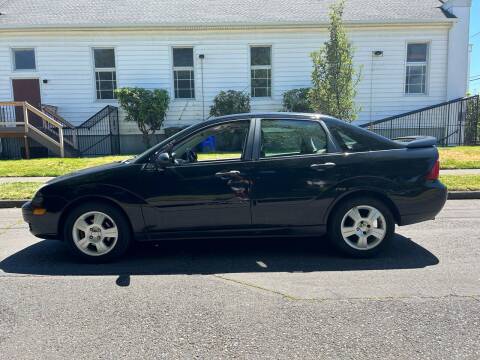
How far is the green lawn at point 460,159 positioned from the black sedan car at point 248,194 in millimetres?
6814

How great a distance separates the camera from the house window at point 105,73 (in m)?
16.4

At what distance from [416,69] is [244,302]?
16.6m

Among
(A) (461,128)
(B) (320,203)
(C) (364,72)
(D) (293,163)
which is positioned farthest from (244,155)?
(A) (461,128)

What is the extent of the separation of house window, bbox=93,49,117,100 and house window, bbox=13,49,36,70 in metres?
2.62

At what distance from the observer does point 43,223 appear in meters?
4.51

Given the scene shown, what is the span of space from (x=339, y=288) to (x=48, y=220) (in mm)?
3307

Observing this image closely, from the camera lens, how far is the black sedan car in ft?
14.6

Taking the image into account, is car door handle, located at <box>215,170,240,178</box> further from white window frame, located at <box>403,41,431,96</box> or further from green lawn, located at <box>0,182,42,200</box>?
white window frame, located at <box>403,41,431,96</box>

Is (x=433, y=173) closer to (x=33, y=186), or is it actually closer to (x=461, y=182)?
(x=461, y=182)

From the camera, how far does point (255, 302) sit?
11.4 feet

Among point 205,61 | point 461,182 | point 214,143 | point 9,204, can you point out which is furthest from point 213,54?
point 214,143

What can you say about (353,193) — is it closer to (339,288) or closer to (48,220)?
(339,288)

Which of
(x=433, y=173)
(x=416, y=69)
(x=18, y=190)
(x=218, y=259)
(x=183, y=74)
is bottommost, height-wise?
(x=218, y=259)

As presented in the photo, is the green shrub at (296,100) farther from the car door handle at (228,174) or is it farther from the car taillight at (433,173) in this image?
the car door handle at (228,174)
